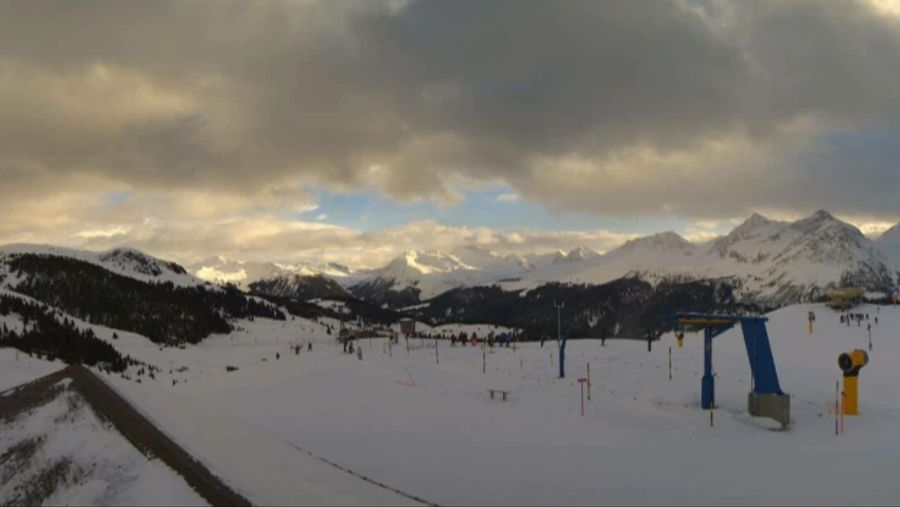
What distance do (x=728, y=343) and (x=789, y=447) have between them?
3919cm

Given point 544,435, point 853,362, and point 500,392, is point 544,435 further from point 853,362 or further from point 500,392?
point 853,362

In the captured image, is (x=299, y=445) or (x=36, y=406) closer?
(x=299, y=445)

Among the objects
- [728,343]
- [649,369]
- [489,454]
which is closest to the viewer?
[489,454]

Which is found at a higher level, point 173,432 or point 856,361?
point 856,361

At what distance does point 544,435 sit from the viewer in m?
26.6

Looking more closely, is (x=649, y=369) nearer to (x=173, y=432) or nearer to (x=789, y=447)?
(x=789, y=447)

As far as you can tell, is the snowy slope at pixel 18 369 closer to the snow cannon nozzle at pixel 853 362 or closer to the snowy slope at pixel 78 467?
the snowy slope at pixel 78 467

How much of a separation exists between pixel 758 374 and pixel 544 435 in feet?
34.5

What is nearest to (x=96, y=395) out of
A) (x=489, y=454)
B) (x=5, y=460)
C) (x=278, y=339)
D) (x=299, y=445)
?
(x=5, y=460)

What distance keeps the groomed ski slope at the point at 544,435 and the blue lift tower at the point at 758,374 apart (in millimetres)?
654

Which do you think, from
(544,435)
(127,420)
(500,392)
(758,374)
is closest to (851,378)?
(758,374)

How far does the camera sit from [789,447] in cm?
2425

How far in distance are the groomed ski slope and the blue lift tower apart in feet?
2.14

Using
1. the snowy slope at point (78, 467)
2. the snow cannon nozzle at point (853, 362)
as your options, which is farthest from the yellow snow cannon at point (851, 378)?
the snowy slope at point (78, 467)
